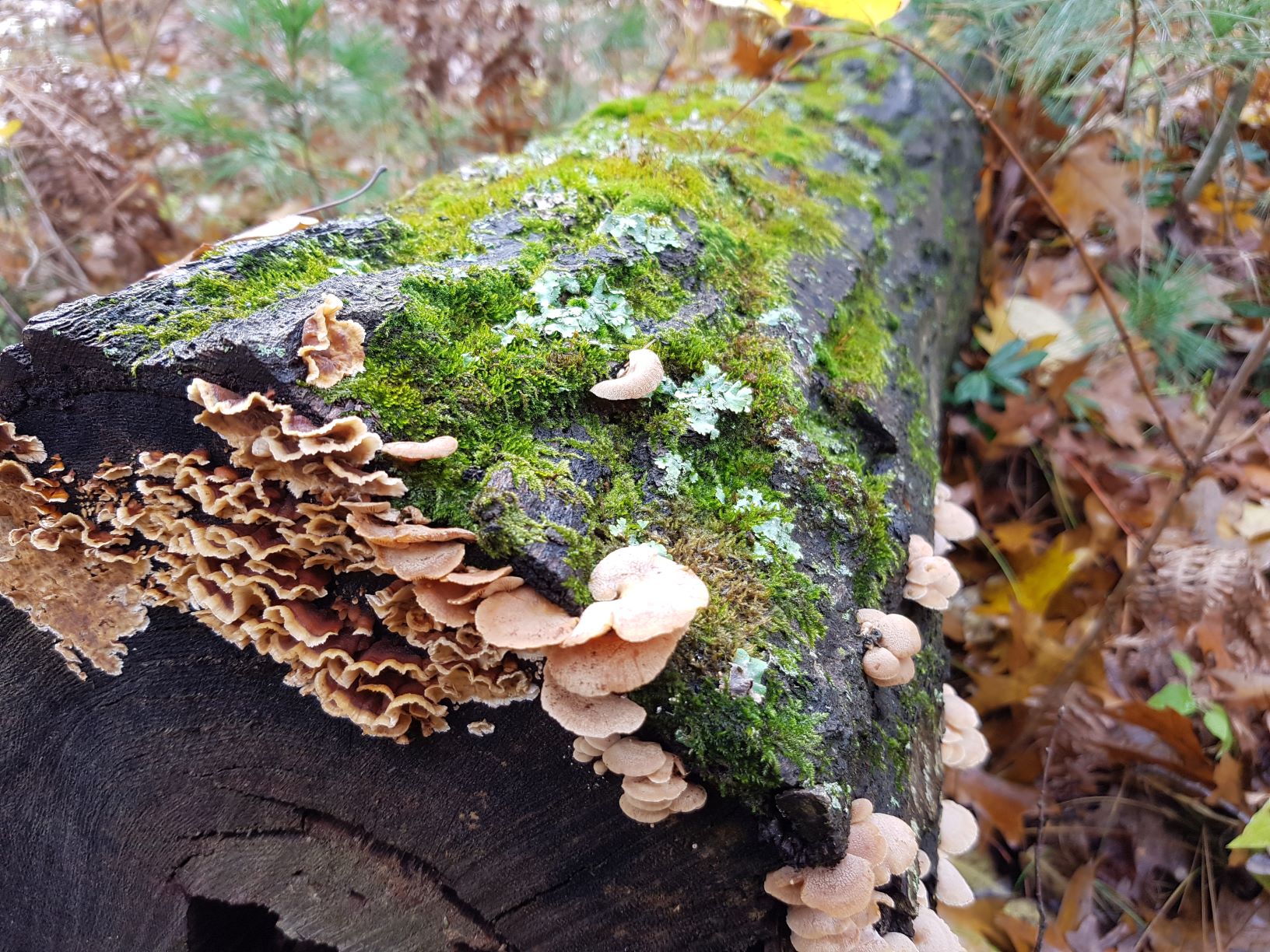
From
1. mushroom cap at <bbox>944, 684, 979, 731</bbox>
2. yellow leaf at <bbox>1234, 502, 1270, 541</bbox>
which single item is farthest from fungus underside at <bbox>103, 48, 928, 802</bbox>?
yellow leaf at <bbox>1234, 502, 1270, 541</bbox>

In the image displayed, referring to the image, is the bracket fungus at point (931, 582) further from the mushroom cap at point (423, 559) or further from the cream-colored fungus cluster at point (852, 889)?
the mushroom cap at point (423, 559)

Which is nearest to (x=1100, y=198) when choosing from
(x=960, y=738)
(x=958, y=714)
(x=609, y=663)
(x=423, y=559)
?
(x=958, y=714)

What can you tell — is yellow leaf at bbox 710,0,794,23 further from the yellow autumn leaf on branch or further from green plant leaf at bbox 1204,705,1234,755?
green plant leaf at bbox 1204,705,1234,755

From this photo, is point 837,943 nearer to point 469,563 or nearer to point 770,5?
point 469,563

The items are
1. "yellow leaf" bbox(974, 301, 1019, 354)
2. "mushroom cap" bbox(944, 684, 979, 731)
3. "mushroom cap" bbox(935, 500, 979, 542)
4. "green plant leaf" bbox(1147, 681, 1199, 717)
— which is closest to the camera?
"mushroom cap" bbox(944, 684, 979, 731)

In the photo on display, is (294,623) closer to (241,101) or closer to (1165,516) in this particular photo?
(1165,516)

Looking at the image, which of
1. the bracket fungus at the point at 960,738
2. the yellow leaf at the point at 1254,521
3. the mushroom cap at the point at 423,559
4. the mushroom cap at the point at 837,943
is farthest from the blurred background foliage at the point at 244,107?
the yellow leaf at the point at 1254,521

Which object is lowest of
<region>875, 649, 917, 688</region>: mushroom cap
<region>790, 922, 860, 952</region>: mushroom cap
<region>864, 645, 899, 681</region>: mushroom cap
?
<region>790, 922, 860, 952</region>: mushroom cap
